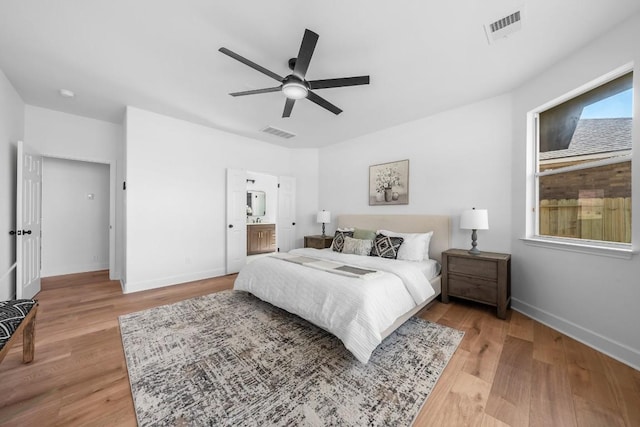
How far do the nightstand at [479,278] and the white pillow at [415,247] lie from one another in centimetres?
29

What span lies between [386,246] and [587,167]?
7.31 ft

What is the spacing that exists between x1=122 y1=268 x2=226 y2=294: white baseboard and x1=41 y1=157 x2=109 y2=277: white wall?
187 centimetres

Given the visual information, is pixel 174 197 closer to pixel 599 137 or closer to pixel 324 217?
pixel 324 217

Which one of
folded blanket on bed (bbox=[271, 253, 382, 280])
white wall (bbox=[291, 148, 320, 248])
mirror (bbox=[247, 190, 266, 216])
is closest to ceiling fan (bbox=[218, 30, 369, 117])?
folded blanket on bed (bbox=[271, 253, 382, 280])

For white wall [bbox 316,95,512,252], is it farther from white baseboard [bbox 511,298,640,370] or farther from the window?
white baseboard [bbox 511,298,640,370]

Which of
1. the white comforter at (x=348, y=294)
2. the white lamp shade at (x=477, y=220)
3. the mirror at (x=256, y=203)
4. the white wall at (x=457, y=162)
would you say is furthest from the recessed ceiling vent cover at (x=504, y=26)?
the mirror at (x=256, y=203)

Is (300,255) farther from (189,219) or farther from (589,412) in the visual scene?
(589,412)

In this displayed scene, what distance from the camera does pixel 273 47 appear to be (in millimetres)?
2227

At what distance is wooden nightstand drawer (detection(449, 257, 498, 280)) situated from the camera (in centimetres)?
281

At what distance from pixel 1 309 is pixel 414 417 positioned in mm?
2894

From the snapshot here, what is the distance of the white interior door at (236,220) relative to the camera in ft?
15.4

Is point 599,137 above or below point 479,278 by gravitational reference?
above

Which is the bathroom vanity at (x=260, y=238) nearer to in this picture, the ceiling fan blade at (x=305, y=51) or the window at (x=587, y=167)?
the ceiling fan blade at (x=305, y=51)

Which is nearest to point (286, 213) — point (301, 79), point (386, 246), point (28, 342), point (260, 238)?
point (260, 238)
